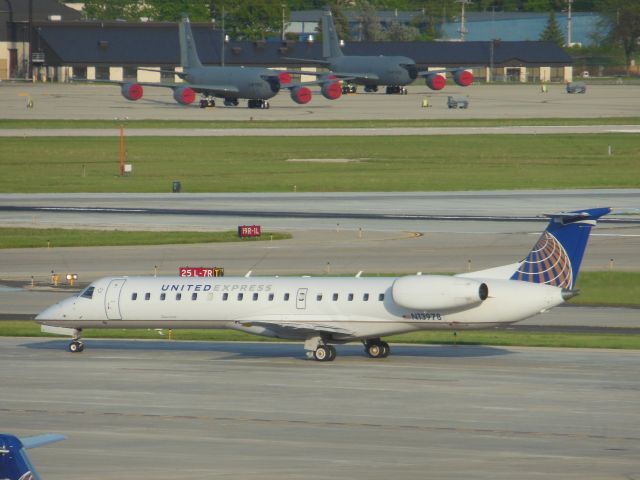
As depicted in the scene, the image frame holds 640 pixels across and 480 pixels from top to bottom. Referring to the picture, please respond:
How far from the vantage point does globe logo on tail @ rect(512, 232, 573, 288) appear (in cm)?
3766

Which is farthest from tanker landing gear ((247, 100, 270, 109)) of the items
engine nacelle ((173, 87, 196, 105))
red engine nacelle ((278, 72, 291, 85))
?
A: engine nacelle ((173, 87, 196, 105))

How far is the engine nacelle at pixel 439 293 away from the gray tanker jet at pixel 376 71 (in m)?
130

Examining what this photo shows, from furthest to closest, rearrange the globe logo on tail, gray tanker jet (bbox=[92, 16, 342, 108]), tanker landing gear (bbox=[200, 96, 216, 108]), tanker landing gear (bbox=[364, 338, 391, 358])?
tanker landing gear (bbox=[200, 96, 216, 108]), gray tanker jet (bbox=[92, 16, 342, 108]), tanker landing gear (bbox=[364, 338, 391, 358]), the globe logo on tail

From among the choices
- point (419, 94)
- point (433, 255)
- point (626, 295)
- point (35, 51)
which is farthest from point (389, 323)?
point (35, 51)

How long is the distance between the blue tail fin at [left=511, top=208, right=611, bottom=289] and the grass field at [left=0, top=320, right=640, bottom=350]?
16.8ft

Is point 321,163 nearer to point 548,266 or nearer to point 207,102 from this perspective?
point 207,102

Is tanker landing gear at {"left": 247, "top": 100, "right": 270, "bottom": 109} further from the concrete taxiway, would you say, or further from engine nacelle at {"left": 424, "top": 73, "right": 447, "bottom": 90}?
the concrete taxiway

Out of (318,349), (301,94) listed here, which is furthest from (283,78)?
(318,349)

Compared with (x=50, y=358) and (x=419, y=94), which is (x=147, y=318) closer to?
(x=50, y=358)

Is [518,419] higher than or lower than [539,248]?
lower

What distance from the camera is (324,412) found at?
105ft

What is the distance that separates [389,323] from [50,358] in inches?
419

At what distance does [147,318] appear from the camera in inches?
1620

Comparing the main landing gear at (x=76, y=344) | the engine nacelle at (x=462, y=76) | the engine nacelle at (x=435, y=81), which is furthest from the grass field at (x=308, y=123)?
the main landing gear at (x=76, y=344)
